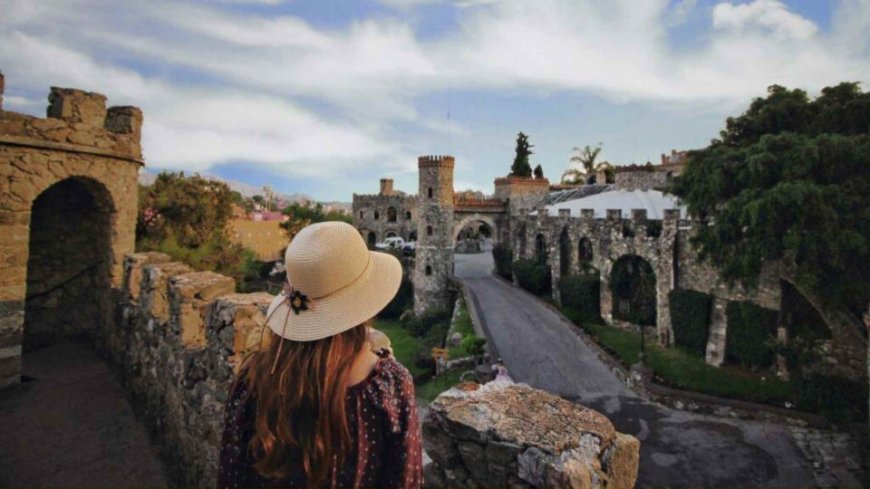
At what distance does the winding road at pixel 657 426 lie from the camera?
9.90m

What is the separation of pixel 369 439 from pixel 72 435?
578cm

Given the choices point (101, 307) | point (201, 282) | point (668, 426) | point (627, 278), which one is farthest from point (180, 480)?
point (627, 278)

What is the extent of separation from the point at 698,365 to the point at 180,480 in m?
15.8

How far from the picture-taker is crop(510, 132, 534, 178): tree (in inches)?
1578

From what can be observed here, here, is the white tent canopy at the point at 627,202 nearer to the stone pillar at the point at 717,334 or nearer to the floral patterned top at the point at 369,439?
the stone pillar at the point at 717,334

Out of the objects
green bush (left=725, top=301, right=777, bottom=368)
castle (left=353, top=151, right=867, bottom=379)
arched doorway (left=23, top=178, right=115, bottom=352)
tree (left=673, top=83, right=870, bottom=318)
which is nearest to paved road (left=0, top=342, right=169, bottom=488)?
arched doorway (left=23, top=178, right=115, bottom=352)

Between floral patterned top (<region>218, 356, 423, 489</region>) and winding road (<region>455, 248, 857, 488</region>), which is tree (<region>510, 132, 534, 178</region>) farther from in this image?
floral patterned top (<region>218, 356, 423, 489</region>)

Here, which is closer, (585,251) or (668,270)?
(668,270)

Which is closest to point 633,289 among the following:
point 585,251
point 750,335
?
point 585,251

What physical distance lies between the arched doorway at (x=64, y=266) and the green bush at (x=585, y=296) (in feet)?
59.7

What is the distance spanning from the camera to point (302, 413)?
173 cm

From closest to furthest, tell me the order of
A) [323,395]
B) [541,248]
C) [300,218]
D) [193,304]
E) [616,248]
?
[323,395] < [193,304] < [616,248] < [541,248] < [300,218]

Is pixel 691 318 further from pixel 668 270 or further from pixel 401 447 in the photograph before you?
pixel 401 447

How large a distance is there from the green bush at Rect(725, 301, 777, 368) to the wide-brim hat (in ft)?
53.2
